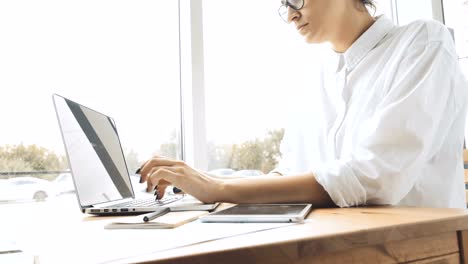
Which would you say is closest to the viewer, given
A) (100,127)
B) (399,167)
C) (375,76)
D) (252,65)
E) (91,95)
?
(399,167)

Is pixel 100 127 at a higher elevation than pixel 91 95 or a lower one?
lower

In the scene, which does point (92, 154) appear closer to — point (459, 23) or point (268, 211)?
point (268, 211)

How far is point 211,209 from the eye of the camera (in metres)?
0.83

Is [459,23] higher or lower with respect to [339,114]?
higher

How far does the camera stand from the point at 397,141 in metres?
0.81

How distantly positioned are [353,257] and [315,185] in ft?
1.02

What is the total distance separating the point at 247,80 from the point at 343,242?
1.37 metres

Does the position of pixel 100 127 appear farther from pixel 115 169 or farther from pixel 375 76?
pixel 375 76

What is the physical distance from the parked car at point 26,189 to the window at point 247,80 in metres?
0.62

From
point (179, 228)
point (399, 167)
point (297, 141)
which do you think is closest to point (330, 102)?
point (297, 141)


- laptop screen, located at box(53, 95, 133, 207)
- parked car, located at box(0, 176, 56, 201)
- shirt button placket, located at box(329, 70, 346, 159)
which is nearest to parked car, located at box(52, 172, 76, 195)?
parked car, located at box(0, 176, 56, 201)

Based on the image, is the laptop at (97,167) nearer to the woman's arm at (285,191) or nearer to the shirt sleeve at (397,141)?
the woman's arm at (285,191)

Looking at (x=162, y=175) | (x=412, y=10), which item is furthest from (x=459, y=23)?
(x=162, y=175)

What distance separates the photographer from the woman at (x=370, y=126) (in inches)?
31.5
